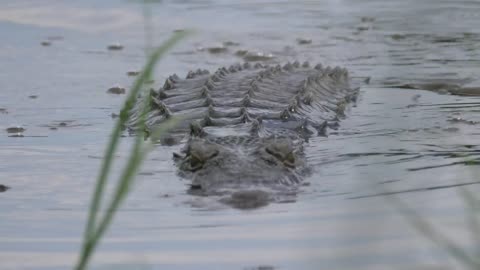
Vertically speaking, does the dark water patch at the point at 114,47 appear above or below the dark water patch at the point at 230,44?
below

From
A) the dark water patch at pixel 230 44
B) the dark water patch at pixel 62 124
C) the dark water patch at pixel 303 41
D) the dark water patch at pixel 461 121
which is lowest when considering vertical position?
the dark water patch at pixel 230 44

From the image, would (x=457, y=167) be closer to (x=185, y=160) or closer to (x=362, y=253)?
(x=185, y=160)

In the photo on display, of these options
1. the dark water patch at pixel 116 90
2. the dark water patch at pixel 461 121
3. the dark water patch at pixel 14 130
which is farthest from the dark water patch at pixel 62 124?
the dark water patch at pixel 461 121

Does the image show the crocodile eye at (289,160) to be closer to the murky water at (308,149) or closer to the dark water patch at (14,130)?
the murky water at (308,149)

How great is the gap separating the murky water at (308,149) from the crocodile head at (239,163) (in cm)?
12

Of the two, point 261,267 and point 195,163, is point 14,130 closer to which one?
point 195,163

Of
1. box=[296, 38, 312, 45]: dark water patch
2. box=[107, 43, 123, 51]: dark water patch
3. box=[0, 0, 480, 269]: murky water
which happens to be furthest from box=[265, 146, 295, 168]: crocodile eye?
box=[296, 38, 312, 45]: dark water patch

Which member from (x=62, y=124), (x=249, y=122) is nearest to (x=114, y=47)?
(x=62, y=124)

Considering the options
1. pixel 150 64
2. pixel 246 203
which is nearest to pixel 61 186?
pixel 246 203

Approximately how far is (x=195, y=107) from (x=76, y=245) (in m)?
3.49

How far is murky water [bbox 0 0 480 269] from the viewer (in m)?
4.55

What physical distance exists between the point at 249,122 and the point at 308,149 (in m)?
0.44

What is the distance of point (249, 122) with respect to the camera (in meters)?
7.39

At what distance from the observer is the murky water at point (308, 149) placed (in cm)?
455
